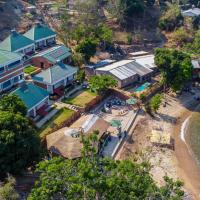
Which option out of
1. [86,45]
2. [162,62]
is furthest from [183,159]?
[86,45]

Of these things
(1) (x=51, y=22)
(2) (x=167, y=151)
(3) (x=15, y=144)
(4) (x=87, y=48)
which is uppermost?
(1) (x=51, y=22)

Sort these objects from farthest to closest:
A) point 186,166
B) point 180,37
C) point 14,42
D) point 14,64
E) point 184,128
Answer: point 180,37 < point 14,42 < point 184,128 < point 14,64 < point 186,166

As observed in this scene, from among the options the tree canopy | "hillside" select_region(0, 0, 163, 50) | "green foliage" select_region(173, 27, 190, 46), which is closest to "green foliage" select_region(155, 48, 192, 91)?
"hillside" select_region(0, 0, 163, 50)

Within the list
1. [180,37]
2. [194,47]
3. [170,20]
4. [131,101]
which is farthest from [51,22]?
[131,101]

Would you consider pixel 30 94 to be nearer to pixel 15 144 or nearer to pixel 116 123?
pixel 116 123

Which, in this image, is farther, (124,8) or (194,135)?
(124,8)

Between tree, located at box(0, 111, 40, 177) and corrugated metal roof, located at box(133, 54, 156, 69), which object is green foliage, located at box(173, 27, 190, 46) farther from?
tree, located at box(0, 111, 40, 177)

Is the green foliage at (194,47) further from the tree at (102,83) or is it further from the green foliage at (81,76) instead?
the green foliage at (81,76)

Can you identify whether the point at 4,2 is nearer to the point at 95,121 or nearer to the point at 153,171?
the point at 95,121
